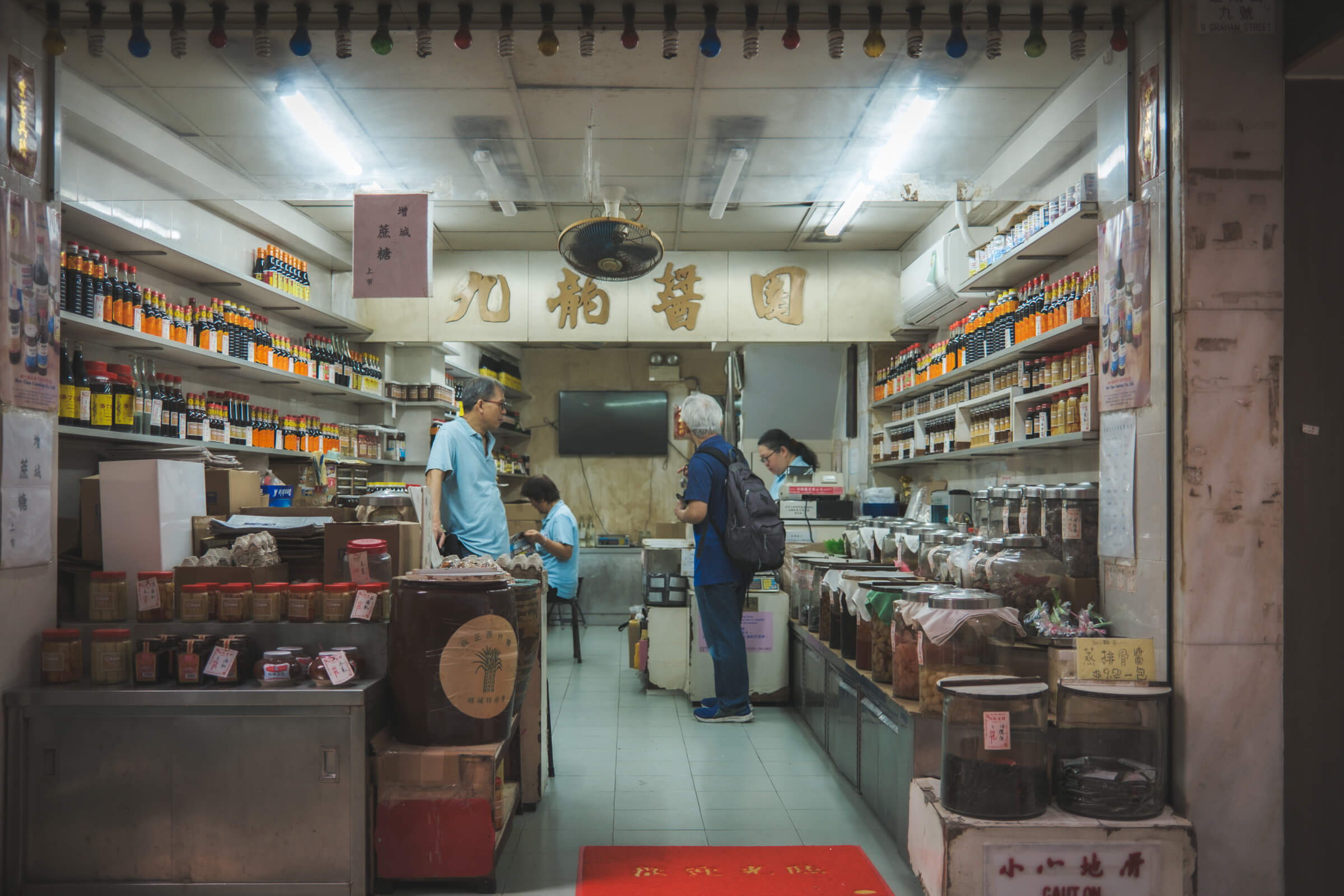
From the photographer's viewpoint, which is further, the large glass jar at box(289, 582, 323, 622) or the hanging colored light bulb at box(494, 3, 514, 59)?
the large glass jar at box(289, 582, 323, 622)

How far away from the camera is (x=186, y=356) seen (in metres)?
4.93

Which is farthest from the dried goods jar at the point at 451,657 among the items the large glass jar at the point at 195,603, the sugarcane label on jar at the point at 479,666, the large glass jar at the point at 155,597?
the large glass jar at the point at 155,597

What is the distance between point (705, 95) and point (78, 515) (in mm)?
3407

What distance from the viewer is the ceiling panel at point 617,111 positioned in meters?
4.03

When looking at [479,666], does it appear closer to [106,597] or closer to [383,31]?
[106,597]

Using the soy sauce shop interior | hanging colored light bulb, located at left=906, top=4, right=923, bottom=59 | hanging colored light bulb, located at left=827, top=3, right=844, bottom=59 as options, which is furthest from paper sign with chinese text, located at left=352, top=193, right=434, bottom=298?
hanging colored light bulb, located at left=906, top=4, right=923, bottom=59

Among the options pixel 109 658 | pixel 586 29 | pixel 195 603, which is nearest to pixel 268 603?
pixel 195 603

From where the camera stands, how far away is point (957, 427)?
585 centimetres

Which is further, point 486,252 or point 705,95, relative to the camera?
point 486,252

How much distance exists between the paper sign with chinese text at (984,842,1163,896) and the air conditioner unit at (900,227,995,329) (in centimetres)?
A: 396

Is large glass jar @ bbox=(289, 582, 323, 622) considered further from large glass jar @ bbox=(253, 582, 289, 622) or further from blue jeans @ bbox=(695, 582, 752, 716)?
blue jeans @ bbox=(695, 582, 752, 716)

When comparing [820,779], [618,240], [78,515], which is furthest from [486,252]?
[820,779]

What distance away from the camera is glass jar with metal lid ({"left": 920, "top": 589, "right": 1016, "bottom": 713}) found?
300 centimetres

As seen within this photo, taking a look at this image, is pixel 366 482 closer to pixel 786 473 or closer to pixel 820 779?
pixel 786 473
